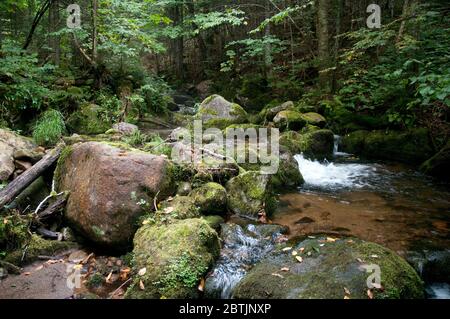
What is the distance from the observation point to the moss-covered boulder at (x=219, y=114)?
35.5 feet

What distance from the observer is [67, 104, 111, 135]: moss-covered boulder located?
9.45 metres

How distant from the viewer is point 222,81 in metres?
19.4

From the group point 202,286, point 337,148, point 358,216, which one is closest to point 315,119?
point 337,148

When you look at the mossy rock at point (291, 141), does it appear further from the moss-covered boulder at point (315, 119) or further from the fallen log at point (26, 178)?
the fallen log at point (26, 178)

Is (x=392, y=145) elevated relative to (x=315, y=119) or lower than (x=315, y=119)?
lower

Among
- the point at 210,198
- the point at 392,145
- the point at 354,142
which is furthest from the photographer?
the point at 354,142

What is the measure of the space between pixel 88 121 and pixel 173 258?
7092 millimetres

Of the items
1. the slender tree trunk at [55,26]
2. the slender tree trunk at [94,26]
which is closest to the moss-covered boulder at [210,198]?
the slender tree trunk at [94,26]

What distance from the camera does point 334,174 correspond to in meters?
8.66

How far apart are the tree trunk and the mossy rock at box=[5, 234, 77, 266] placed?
1014cm

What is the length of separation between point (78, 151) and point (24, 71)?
4.27m

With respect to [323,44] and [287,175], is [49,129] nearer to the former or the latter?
[287,175]
